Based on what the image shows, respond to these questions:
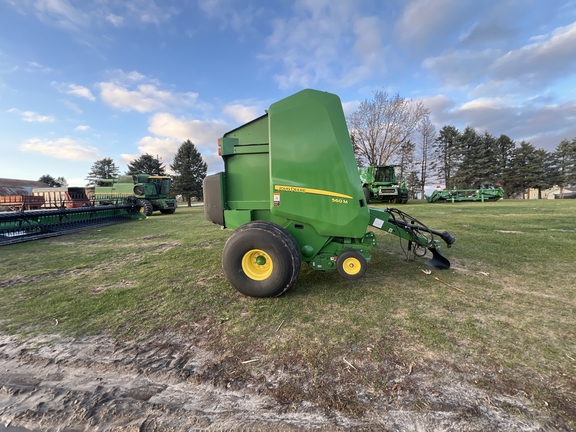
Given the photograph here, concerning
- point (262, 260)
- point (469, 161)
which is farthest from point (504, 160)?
point (262, 260)

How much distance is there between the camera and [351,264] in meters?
3.24

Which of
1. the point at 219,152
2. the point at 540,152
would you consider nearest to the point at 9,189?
the point at 219,152

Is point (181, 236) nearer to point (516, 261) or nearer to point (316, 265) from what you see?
point (316, 265)

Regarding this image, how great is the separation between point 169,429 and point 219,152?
300 cm

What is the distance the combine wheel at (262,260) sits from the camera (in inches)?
117

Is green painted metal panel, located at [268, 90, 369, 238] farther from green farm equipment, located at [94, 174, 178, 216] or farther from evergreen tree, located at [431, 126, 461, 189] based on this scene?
evergreen tree, located at [431, 126, 461, 189]

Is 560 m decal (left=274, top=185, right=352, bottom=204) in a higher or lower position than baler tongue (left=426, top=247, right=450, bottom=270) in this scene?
higher

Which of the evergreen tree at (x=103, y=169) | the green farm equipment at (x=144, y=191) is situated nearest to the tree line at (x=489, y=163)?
the green farm equipment at (x=144, y=191)

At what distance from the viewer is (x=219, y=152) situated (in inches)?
140

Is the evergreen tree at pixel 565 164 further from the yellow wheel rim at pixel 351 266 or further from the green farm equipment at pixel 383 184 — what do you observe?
the yellow wheel rim at pixel 351 266

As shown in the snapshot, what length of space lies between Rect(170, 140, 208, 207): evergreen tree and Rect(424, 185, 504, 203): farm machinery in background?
99.4 ft

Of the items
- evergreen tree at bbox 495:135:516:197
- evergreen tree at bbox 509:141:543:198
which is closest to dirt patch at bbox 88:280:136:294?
evergreen tree at bbox 495:135:516:197

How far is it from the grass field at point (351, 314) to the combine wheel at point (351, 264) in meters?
0.26

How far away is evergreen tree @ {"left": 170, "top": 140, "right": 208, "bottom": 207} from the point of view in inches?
1483
